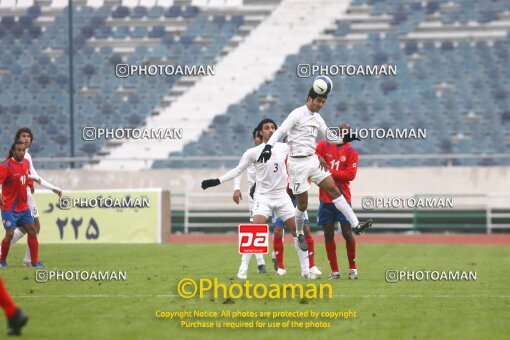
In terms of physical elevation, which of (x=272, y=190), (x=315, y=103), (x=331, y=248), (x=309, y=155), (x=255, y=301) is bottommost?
(x=255, y=301)

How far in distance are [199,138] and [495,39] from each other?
1079 cm

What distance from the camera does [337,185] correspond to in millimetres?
14953

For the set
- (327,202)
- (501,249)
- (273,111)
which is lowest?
(501,249)

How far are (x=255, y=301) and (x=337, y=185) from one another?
3.74m

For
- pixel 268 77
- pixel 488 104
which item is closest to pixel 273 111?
pixel 268 77

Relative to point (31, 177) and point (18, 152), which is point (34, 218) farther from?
point (18, 152)

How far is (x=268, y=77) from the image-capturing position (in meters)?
35.3

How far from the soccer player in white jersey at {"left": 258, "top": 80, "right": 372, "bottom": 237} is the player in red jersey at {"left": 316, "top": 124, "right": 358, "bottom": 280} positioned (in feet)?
1.01

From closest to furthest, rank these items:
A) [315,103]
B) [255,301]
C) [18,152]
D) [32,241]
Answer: [255,301] → [315,103] → [18,152] → [32,241]

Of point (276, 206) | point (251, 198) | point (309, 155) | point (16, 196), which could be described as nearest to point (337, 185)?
point (309, 155)

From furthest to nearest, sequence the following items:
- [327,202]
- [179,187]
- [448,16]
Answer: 1. [448,16]
2. [179,187]
3. [327,202]

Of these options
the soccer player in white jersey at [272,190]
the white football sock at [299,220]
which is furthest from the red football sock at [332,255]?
the white football sock at [299,220]

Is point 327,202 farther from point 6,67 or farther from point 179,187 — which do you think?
point 6,67

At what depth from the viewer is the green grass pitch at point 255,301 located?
30.5 ft
